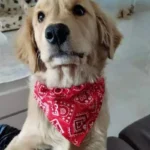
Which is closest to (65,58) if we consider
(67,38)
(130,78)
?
(67,38)

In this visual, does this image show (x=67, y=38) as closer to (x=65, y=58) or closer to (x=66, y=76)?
(x=65, y=58)

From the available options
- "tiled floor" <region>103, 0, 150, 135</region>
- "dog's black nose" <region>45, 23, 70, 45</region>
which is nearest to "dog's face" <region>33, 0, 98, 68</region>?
"dog's black nose" <region>45, 23, 70, 45</region>

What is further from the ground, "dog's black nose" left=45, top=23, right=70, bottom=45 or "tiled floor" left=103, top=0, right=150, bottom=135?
"dog's black nose" left=45, top=23, right=70, bottom=45

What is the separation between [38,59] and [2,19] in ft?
3.15

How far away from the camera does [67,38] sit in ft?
3.14

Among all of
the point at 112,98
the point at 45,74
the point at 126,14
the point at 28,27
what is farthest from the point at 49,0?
the point at 126,14

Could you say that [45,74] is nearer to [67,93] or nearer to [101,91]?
[67,93]

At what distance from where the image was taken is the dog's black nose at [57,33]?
94 centimetres

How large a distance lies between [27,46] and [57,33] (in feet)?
0.75

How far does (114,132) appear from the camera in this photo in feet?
6.41

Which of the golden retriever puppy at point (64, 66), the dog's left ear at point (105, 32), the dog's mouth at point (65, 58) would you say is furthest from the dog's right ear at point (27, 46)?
the dog's left ear at point (105, 32)

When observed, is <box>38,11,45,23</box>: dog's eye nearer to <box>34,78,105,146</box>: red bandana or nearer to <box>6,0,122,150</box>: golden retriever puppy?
<box>6,0,122,150</box>: golden retriever puppy

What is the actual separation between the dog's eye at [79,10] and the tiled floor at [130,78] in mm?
1045

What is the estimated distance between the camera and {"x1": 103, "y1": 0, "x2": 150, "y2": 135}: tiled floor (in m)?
2.12
